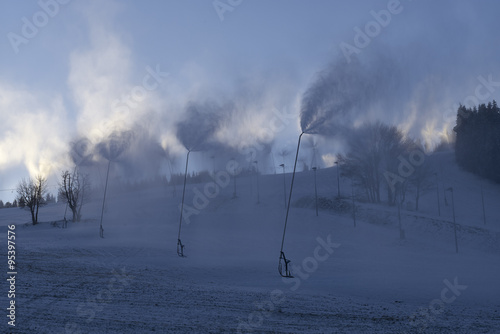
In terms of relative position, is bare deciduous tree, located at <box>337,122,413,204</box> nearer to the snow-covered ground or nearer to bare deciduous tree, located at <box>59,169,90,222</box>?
the snow-covered ground

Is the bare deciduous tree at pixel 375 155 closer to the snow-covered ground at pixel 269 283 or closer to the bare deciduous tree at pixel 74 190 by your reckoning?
the snow-covered ground at pixel 269 283

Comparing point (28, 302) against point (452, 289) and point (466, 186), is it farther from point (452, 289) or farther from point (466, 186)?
point (466, 186)

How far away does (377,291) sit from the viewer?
22.6 metres

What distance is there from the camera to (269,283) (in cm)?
2458

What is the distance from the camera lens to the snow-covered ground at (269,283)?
14930 millimetres

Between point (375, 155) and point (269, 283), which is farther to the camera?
point (375, 155)

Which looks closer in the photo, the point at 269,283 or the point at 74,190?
the point at 269,283

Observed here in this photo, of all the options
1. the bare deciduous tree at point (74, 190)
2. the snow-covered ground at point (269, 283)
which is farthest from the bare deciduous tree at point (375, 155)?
the bare deciduous tree at point (74, 190)

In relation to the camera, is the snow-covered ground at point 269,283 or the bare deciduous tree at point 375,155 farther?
the bare deciduous tree at point 375,155

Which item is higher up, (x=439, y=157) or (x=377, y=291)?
(x=439, y=157)

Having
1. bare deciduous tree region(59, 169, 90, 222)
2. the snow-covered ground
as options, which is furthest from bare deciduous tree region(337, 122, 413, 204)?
bare deciduous tree region(59, 169, 90, 222)

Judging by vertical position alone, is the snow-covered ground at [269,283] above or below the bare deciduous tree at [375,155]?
below

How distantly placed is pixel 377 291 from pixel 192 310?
37.6 ft

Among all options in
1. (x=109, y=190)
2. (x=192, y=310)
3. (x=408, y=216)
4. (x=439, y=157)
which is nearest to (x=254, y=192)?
(x=408, y=216)
